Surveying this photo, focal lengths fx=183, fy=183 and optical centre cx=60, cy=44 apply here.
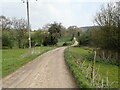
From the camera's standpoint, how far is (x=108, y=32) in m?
27.0

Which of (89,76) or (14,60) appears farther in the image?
(14,60)

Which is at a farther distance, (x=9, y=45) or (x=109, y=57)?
(x=9, y=45)

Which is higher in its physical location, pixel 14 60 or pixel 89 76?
pixel 89 76

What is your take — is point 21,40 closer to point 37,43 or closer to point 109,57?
point 37,43

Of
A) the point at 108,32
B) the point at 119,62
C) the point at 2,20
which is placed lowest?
the point at 119,62

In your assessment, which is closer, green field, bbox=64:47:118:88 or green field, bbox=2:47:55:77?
green field, bbox=64:47:118:88

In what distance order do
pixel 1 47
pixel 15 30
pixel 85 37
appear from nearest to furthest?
pixel 1 47, pixel 15 30, pixel 85 37

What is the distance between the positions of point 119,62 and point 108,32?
5.08 m

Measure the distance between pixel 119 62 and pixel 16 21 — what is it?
129 ft

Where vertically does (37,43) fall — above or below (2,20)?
below

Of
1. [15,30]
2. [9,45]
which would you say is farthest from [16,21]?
[9,45]

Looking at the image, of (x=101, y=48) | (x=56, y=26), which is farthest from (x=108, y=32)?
(x=56, y=26)

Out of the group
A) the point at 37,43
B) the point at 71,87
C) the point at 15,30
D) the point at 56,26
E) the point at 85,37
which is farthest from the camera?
the point at 56,26

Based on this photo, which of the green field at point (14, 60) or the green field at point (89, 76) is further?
the green field at point (14, 60)
